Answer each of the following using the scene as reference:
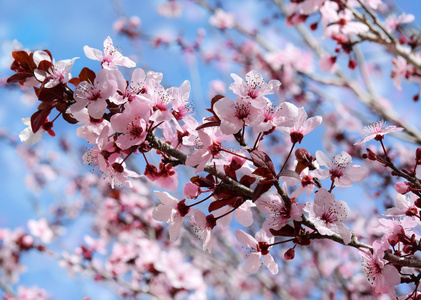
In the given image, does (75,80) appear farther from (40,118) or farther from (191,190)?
(191,190)

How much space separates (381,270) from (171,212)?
80cm

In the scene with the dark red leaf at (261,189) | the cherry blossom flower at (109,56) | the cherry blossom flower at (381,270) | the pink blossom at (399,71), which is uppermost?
the pink blossom at (399,71)

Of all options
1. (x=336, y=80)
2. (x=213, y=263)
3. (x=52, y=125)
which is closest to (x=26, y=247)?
(x=213, y=263)

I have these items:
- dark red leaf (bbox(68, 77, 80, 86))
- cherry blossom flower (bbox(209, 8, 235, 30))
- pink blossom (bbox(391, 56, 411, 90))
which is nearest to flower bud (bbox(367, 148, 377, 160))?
dark red leaf (bbox(68, 77, 80, 86))

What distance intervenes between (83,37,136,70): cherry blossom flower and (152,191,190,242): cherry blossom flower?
512mm

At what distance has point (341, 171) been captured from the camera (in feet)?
4.21

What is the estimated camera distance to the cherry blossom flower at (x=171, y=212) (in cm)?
130

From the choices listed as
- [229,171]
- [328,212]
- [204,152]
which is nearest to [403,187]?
[328,212]

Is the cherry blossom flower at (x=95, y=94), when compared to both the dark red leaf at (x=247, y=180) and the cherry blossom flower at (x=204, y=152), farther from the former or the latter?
the dark red leaf at (x=247, y=180)

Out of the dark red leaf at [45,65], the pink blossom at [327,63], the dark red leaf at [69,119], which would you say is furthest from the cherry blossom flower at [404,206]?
the pink blossom at [327,63]

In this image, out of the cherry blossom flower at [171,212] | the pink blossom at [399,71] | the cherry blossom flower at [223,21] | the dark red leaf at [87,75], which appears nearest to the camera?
the dark red leaf at [87,75]

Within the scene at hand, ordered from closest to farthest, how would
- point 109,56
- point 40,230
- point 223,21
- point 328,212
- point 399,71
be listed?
point 328,212 < point 109,56 < point 399,71 < point 40,230 < point 223,21

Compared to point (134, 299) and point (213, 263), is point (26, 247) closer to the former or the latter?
point (134, 299)

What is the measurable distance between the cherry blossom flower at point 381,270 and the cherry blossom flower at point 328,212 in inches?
6.6
